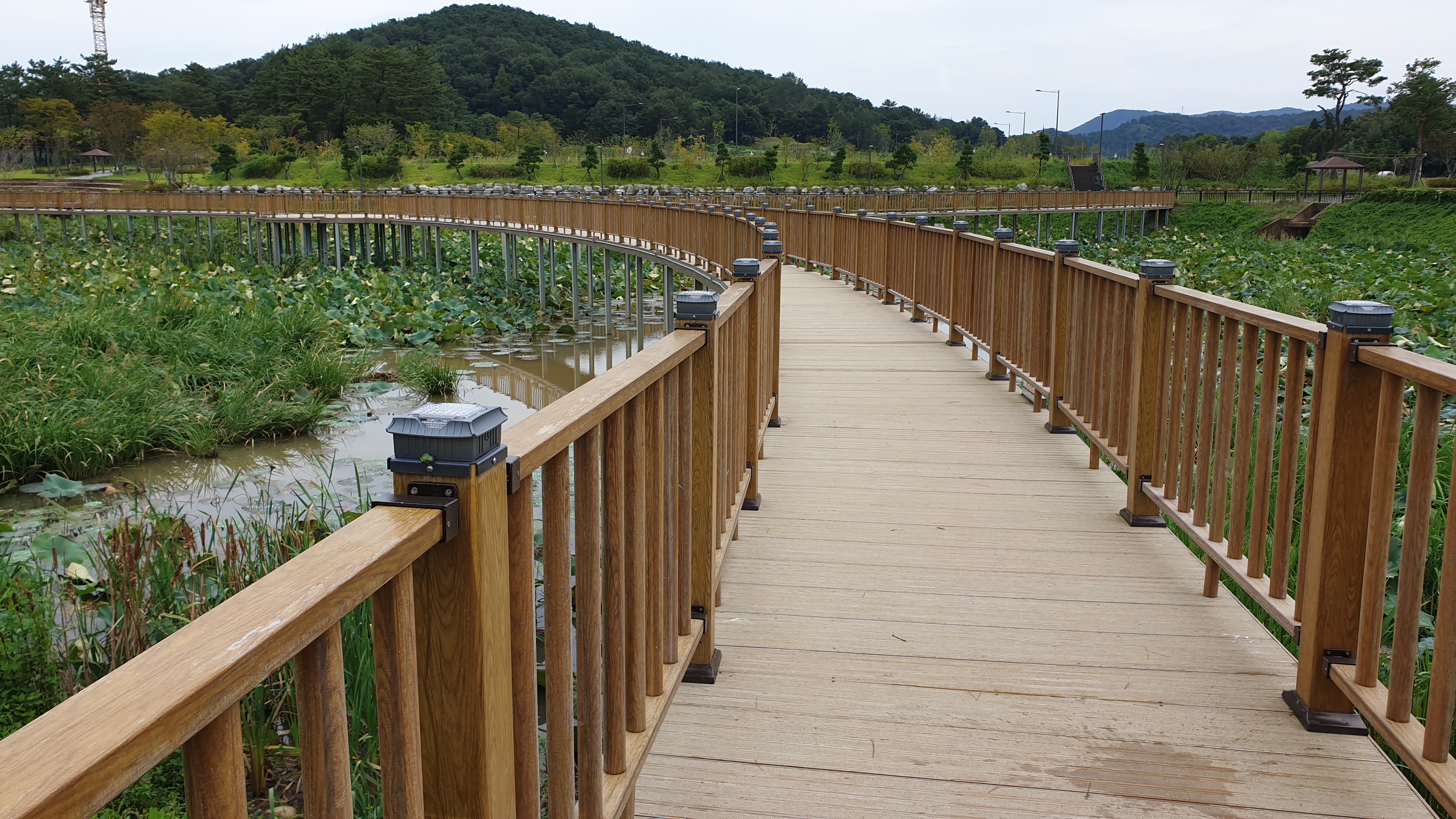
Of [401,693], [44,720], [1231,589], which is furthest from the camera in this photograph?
[1231,589]

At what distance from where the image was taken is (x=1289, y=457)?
10.9ft

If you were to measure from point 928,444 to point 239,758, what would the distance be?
19.0 feet

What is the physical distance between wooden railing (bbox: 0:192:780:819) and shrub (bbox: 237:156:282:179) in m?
85.3

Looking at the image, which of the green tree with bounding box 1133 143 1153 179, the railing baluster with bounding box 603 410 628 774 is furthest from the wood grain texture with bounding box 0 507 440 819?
the green tree with bounding box 1133 143 1153 179

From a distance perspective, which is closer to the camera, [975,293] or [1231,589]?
[1231,589]

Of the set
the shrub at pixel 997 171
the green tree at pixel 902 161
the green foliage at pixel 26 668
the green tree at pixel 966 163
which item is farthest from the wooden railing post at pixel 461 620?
the shrub at pixel 997 171

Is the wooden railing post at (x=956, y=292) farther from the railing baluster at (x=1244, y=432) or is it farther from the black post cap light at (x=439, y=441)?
the black post cap light at (x=439, y=441)

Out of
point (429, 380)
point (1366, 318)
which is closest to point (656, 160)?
point (429, 380)

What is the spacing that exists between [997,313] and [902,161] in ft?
238

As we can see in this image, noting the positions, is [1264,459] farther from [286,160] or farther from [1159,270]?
[286,160]

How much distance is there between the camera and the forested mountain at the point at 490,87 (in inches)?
3932

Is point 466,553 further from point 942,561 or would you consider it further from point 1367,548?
point 942,561

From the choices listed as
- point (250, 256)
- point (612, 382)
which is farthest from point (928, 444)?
point (250, 256)

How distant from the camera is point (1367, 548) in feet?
9.55
